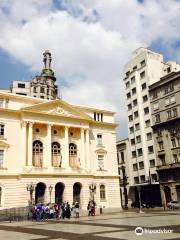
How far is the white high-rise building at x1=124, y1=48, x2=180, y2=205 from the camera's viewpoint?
62.6m

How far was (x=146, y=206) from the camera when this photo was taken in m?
58.6

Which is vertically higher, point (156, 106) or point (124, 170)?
point (156, 106)

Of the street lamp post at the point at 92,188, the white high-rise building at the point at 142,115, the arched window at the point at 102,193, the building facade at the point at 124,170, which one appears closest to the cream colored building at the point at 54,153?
the arched window at the point at 102,193

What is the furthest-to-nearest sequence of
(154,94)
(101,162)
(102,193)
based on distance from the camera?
(154,94), (101,162), (102,193)

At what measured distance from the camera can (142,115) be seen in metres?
65.9

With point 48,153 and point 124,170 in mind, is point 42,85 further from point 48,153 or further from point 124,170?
point 48,153

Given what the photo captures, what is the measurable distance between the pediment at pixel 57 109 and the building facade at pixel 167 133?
52.7 ft

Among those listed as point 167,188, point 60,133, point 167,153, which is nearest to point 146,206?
point 167,188

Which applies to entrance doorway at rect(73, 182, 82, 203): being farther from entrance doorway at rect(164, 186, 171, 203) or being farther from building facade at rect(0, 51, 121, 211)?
entrance doorway at rect(164, 186, 171, 203)

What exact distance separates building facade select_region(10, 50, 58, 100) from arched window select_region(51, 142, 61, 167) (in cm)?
5750

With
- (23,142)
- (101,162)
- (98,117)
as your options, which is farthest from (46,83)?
(23,142)

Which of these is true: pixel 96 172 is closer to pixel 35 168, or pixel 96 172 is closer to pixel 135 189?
pixel 35 168

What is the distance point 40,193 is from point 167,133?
26.5 metres

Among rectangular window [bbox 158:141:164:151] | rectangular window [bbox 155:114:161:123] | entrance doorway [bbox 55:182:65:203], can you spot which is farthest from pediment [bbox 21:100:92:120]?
rectangular window [bbox 158:141:164:151]
